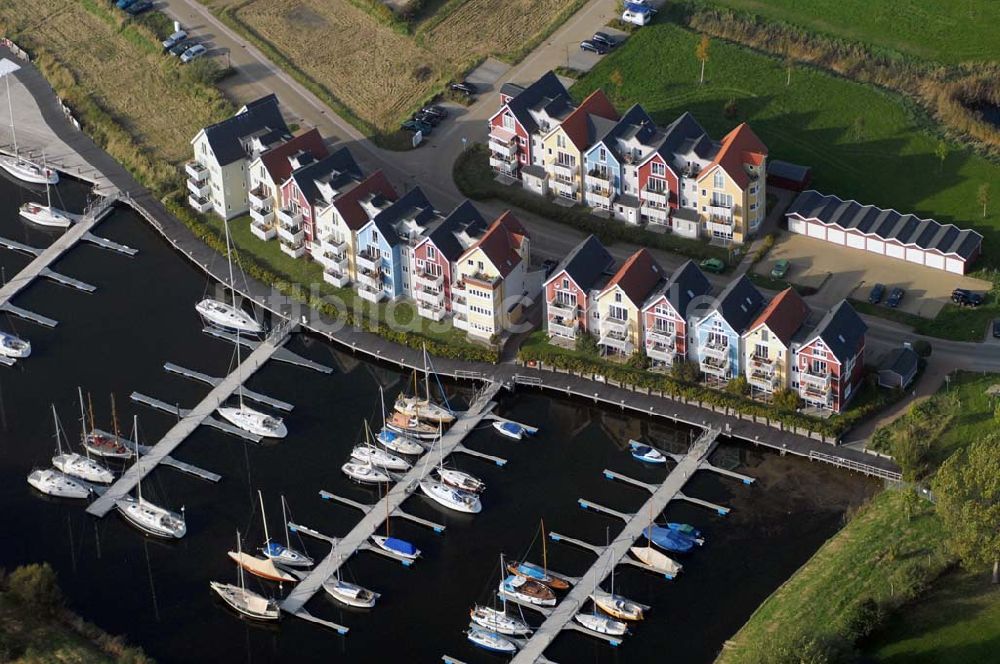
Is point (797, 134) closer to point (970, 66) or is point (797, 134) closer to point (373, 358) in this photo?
point (970, 66)

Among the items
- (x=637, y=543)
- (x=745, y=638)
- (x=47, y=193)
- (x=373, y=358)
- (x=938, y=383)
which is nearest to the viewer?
(x=745, y=638)

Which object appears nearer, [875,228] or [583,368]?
[583,368]

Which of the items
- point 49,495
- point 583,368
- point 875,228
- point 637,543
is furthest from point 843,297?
point 49,495

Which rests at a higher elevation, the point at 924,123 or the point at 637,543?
the point at 924,123

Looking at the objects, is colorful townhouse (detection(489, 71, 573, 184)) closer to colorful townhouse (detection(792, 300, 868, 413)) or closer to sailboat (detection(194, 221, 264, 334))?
sailboat (detection(194, 221, 264, 334))

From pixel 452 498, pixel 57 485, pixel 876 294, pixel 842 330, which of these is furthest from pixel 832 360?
pixel 57 485

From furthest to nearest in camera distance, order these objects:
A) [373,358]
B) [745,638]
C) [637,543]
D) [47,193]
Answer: [47,193] < [373,358] < [637,543] < [745,638]

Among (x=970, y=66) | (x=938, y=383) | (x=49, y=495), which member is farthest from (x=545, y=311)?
(x=970, y=66)

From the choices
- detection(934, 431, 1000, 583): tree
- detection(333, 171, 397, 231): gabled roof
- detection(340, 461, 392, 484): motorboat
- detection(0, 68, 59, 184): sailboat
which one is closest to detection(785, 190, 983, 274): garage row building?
detection(934, 431, 1000, 583): tree
